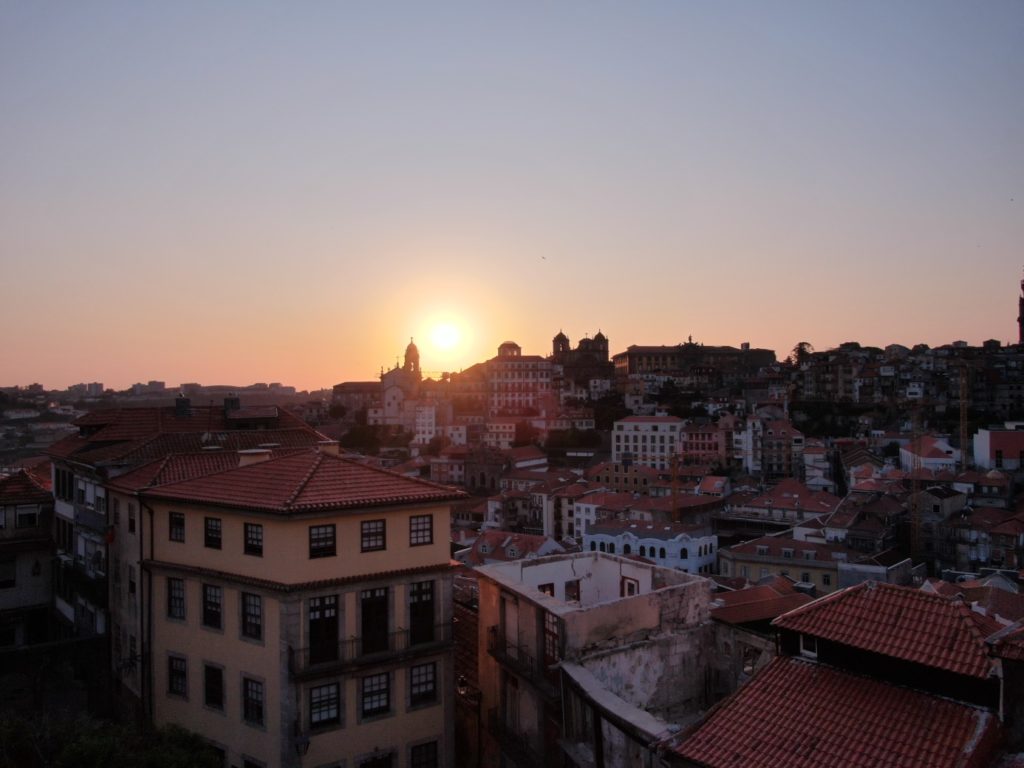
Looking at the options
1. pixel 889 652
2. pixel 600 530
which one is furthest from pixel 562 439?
pixel 889 652

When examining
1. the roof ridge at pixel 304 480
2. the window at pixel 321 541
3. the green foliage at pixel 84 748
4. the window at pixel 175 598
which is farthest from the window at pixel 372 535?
the green foliage at pixel 84 748

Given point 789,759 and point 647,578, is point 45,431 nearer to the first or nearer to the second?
point 647,578

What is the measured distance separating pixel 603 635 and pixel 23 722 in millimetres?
9620

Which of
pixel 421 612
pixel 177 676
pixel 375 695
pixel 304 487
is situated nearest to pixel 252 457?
pixel 304 487

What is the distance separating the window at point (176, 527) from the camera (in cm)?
1681

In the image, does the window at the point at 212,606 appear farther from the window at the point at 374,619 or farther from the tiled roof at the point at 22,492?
the tiled roof at the point at 22,492

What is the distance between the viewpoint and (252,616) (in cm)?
1530

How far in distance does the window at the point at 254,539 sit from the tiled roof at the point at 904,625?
9.52 meters

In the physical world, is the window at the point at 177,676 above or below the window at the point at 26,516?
below

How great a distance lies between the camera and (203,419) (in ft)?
79.9

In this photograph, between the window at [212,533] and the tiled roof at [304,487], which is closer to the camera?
the tiled roof at [304,487]

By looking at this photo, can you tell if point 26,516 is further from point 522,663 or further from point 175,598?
point 522,663

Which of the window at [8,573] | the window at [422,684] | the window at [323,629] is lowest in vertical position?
the window at [422,684]

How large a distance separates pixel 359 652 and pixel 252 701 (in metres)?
2.23
